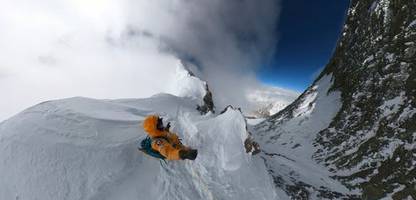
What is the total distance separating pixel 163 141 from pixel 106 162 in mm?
2138

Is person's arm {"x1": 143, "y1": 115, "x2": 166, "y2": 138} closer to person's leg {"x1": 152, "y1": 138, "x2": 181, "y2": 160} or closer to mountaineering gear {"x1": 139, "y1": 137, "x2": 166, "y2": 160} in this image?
person's leg {"x1": 152, "y1": 138, "x2": 181, "y2": 160}

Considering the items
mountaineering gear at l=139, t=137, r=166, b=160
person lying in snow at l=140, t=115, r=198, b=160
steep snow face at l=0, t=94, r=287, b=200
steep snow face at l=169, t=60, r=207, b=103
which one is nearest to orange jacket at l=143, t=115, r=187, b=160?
person lying in snow at l=140, t=115, r=198, b=160

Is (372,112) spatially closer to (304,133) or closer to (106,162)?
(304,133)

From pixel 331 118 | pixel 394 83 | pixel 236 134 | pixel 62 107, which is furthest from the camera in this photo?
pixel 331 118

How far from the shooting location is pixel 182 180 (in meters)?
14.0

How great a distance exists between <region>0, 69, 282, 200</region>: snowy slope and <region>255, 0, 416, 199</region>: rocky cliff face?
14889 mm

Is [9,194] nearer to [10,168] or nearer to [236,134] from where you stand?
[10,168]

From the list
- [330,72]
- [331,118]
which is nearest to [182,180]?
[331,118]

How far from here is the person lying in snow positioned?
521 inches

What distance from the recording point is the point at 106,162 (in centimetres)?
1348

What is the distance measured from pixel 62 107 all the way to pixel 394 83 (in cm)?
4488

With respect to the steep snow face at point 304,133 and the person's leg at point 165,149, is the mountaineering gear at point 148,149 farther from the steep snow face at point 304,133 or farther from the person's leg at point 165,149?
the steep snow face at point 304,133

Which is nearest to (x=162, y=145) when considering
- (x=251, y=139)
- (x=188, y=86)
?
(x=251, y=139)

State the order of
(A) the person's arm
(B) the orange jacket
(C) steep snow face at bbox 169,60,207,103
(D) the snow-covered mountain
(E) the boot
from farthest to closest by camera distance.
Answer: (C) steep snow face at bbox 169,60,207,103 → (A) the person's arm → (B) the orange jacket → (E) the boot → (D) the snow-covered mountain
